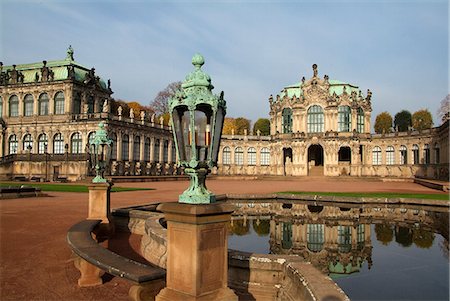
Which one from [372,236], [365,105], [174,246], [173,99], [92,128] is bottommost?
[372,236]

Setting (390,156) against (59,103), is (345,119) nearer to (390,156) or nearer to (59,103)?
(390,156)

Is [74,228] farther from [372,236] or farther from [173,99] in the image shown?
[372,236]

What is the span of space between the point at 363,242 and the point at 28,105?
5950 cm

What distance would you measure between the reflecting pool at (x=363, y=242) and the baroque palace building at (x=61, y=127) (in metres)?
36.4

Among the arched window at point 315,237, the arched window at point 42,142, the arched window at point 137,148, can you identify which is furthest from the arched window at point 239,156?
the arched window at point 315,237

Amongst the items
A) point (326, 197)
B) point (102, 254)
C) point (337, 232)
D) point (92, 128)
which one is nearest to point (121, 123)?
point (92, 128)

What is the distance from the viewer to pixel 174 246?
5.71 metres

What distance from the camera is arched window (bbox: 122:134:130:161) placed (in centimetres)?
5688

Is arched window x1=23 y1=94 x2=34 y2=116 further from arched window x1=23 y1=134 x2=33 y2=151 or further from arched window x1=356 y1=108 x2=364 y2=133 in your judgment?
arched window x1=356 y1=108 x2=364 y2=133

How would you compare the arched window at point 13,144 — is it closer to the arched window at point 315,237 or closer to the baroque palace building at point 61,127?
the baroque palace building at point 61,127

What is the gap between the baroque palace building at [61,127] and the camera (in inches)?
2067

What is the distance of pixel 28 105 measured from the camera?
199ft

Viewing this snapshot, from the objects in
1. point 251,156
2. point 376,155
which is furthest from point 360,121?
point 251,156

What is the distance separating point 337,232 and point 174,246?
1105 cm
